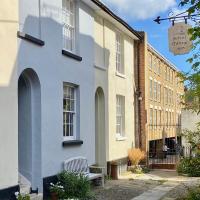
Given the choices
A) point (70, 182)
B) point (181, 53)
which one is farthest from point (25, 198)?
point (181, 53)

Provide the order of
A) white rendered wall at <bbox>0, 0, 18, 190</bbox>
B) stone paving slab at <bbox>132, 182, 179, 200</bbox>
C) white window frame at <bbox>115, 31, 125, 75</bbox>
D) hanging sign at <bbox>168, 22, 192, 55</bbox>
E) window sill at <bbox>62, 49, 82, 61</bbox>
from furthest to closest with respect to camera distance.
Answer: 1. white window frame at <bbox>115, 31, 125, 75</bbox>
2. window sill at <bbox>62, 49, 82, 61</bbox>
3. stone paving slab at <bbox>132, 182, 179, 200</bbox>
4. hanging sign at <bbox>168, 22, 192, 55</bbox>
5. white rendered wall at <bbox>0, 0, 18, 190</bbox>

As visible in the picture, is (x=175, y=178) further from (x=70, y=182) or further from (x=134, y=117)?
(x=70, y=182)

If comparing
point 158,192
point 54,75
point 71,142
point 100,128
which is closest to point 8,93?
point 54,75

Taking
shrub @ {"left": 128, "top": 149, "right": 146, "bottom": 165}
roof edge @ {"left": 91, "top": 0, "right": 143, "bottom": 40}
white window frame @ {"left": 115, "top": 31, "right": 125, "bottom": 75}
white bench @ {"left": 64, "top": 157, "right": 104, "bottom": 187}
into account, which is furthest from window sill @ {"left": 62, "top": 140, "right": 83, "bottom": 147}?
shrub @ {"left": 128, "top": 149, "right": 146, "bottom": 165}

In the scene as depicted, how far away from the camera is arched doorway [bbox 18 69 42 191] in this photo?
12.9 m

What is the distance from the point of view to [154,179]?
19766mm

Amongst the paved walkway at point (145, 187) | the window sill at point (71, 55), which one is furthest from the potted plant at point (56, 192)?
the window sill at point (71, 55)

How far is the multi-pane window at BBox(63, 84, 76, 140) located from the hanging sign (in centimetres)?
369

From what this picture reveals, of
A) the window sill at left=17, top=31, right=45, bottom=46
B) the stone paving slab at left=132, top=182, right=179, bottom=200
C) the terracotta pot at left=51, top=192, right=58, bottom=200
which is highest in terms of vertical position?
the window sill at left=17, top=31, right=45, bottom=46

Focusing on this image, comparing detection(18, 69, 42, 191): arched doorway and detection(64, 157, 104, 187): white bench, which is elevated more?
detection(18, 69, 42, 191): arched doorway

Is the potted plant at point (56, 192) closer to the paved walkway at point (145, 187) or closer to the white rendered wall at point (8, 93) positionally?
the paved walkway at point (145, 187)

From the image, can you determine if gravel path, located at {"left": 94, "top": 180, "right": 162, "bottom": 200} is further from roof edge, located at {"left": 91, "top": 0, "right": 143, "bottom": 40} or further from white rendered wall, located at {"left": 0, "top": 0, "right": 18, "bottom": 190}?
roof edge, located at {"left": 91, "top": 0, "right": 143, "bottom": 40}

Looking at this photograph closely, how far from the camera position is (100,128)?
19.4 m

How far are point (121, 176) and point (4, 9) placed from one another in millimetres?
11035
